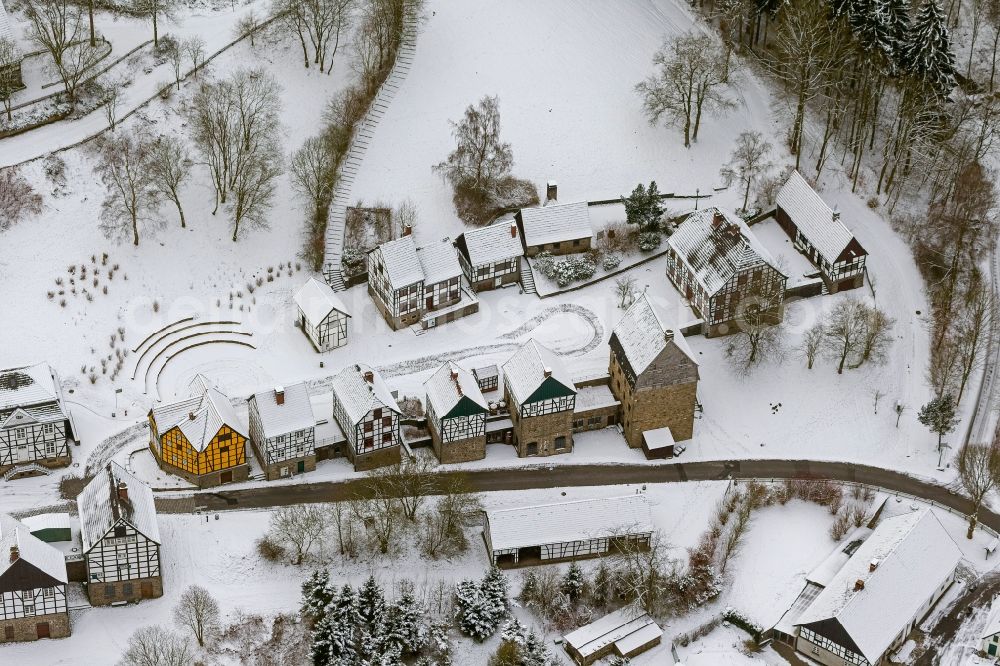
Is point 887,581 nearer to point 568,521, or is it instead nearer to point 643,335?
point 568,521

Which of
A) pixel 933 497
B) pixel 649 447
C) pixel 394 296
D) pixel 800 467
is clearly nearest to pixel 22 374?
pixel 394 296

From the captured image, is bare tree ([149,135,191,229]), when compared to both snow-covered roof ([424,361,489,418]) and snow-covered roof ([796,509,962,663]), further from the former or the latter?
snow-covered roof ([796,509,962,663])

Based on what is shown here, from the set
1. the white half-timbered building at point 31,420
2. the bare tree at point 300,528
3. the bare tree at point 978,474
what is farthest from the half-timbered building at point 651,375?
the white half-timbered building at point 31,420

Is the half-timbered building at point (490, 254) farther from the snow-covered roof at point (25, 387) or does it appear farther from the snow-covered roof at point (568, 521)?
the snow-covered roof at point (25, 387)

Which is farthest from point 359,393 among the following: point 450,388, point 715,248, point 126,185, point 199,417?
point 715,248

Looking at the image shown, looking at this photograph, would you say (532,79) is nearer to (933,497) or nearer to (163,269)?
(163,269)

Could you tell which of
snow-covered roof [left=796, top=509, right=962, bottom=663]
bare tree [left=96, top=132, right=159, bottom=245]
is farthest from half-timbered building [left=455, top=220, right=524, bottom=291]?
snow-covered roof [left=796, top=509, right=962, bottom=663]

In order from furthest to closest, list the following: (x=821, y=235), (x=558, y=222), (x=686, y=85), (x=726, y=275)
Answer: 1. (x=686, y=85)
2. (x=558, y=222)
3. (x=821, y=235)
4. (x=726, y=275)
